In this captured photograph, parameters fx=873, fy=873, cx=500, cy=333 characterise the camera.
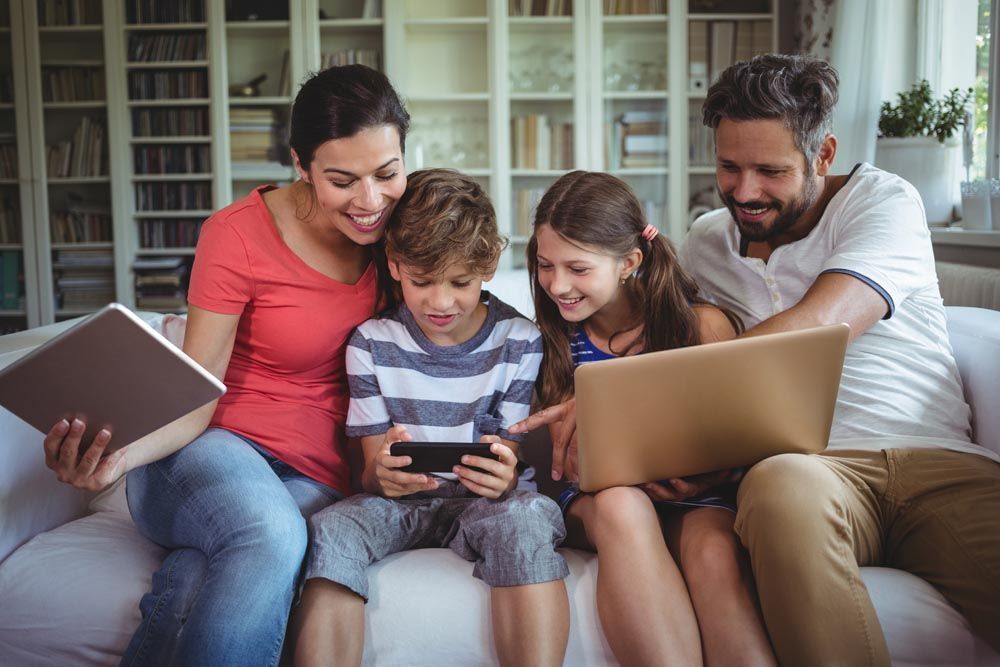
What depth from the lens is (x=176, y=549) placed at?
51.1 inches

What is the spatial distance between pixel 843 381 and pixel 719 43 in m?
2.90

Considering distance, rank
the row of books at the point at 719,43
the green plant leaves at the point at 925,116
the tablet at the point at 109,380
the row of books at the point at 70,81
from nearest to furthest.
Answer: the tablet at the point at 109,380
the green plant leaves at the point at 925,116
the row of books at the point at 719,43
the row of books at the point at 70,81

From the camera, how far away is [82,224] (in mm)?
4117

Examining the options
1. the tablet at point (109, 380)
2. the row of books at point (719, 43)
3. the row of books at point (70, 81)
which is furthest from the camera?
the row of books at point (70, 81)

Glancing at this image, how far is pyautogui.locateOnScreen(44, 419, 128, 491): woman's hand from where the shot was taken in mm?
1104

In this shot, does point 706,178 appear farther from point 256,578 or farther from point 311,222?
point 256,578

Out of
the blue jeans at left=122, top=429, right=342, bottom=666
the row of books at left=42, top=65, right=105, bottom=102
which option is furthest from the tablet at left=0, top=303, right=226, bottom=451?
the row of books at left=42, top=65, right=105, bottom=102

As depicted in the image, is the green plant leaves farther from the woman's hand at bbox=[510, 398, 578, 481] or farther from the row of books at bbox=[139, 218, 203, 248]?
the row of books at bbox=[139, 218, 203, 248]

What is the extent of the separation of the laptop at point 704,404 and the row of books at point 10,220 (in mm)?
3835

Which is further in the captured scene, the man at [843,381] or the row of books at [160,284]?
the row of books at [160,284]

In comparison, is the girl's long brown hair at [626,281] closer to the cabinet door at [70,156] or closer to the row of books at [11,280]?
the cabinet door at [70,156]

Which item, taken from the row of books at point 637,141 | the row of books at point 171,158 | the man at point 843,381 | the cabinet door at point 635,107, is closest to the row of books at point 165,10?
the row of books at point 171,158

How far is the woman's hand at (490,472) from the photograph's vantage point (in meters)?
1.22

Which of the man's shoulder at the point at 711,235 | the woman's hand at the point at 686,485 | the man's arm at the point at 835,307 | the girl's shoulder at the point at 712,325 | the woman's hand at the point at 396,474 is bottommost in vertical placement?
the woman's hand at the point at 686,485
